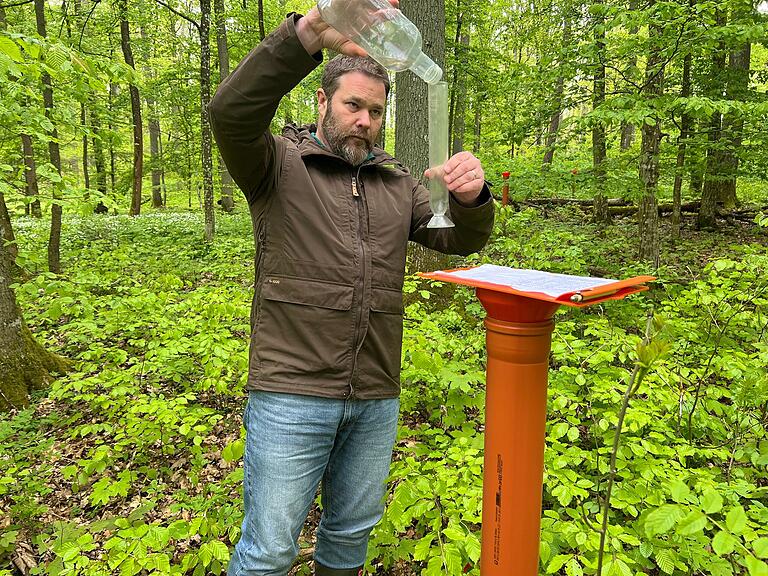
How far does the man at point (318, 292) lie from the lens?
162 cm

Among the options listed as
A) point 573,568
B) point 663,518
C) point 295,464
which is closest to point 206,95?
point 295,464

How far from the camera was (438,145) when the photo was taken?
1.49 m

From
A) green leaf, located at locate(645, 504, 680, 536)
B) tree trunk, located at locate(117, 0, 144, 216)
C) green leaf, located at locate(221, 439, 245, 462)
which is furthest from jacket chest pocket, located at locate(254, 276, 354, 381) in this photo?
tree trunk, located at locate(117, 0, 144, 216)

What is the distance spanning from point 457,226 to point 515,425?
83 centimetres

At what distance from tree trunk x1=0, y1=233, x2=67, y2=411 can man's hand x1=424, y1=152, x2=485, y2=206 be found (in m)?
4.32

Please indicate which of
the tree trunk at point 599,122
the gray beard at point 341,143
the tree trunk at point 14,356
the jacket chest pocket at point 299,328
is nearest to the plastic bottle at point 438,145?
the gray beard at point 341,143

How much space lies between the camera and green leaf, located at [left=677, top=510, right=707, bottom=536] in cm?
104

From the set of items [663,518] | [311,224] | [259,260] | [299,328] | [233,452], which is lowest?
[233,452]

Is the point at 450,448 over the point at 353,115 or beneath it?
beneath


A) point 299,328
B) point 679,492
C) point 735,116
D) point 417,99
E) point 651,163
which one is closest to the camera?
point 679,492

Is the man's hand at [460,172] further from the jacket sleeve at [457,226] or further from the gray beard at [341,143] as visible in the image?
the gray beard at [341,143]

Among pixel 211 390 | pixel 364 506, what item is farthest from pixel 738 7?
pixel 211 390

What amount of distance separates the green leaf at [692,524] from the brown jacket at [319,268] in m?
1.01

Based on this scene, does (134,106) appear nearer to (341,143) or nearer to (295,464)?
(341,143)
